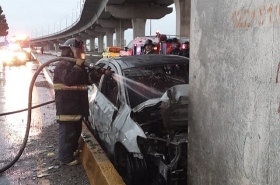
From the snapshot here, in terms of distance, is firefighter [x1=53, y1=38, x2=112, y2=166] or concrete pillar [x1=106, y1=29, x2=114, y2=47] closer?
firefighter [x1=53, y1=38, x2=112, y2=166]

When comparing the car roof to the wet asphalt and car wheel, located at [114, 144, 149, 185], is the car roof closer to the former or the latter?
car wheel, located at [114, 144, 149, 185]

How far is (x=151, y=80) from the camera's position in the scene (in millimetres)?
4781

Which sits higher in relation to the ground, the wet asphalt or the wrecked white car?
the wrecked white car

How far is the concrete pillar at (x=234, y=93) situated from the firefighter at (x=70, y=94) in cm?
180

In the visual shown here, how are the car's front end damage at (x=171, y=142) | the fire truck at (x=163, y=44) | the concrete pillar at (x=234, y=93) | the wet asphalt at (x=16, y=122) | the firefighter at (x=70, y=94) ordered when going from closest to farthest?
the concrete pillar at (x=234, y=93), the car's front end damage at (x=171, y=142), the firefighter at (x=70, y=94), the wet asphalt at (x=16, y=122), the fire truck at (x=163, y=44)

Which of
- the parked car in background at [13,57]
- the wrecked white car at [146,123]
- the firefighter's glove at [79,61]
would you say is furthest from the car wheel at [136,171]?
the parked car in background at [13,57]

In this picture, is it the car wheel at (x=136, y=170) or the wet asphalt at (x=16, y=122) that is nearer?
the car wheel at (x=136, y=170)

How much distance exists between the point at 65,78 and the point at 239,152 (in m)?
2.55

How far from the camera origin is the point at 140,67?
4.71 metres

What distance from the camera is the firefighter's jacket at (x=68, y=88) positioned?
419cm

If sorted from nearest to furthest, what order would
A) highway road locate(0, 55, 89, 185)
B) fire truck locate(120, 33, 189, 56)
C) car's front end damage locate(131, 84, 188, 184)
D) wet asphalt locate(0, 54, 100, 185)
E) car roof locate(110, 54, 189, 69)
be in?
car's front end damage locate(131, 84, 188, 184)
highway road locate(0, 55, 89, 185)
wet asphalt locate(0, 54, 100, 185)
car roof locate(110, 54, 189, 69)
fire truck locate(120, 33, 189, 56)

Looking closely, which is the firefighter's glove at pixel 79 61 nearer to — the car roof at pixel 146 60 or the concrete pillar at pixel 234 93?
the car roof at pixel 146 60

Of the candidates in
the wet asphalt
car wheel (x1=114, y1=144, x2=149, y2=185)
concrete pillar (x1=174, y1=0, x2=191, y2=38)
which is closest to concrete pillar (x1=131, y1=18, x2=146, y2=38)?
concrete pillar (x1=174, y1=0, x2=191, y2=38)

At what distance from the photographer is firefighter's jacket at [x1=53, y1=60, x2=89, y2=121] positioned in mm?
4188
